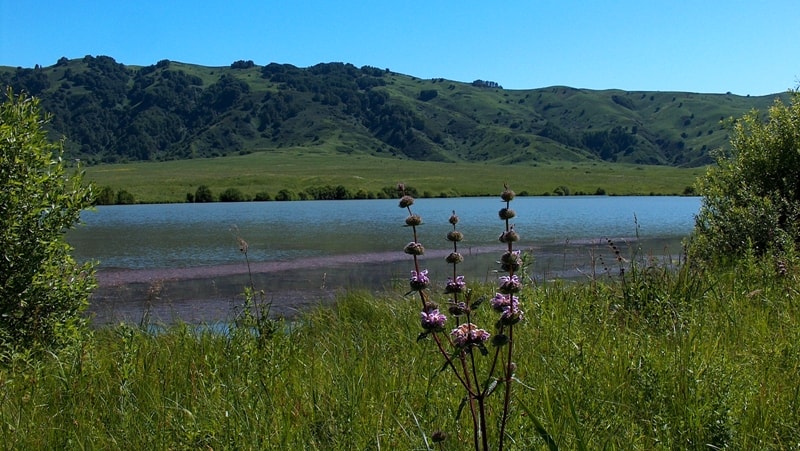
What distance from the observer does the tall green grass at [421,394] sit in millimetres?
4020

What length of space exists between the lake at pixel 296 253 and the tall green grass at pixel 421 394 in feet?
5.87

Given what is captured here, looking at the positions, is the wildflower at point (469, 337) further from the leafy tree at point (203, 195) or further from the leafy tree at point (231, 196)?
the leafy tree at point (203, 195)

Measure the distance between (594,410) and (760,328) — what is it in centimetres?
340

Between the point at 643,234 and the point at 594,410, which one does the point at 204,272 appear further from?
the point at 643,234

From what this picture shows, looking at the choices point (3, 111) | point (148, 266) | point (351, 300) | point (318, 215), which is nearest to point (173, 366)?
point (3, 111)

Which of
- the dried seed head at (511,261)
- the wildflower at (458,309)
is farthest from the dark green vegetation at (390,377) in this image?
the dried seed head at (511,261)

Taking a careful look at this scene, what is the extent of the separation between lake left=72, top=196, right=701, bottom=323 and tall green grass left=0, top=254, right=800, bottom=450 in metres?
1.79

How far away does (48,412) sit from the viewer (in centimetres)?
532

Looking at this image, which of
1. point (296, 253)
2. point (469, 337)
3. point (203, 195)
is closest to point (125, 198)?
point (203, 195)

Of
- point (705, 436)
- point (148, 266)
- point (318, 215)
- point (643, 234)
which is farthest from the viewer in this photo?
point (318, 215)

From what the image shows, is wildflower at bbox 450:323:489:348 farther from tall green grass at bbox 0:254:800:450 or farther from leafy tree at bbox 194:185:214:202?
leafy tree at bbox 194:185:214:202

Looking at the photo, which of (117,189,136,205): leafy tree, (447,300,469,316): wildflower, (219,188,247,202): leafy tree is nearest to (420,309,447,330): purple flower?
(447,300,469,316): wildflower

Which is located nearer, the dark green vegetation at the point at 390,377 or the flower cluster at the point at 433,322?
the flower cluster at the point at 433,322

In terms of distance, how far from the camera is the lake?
16.7 m
